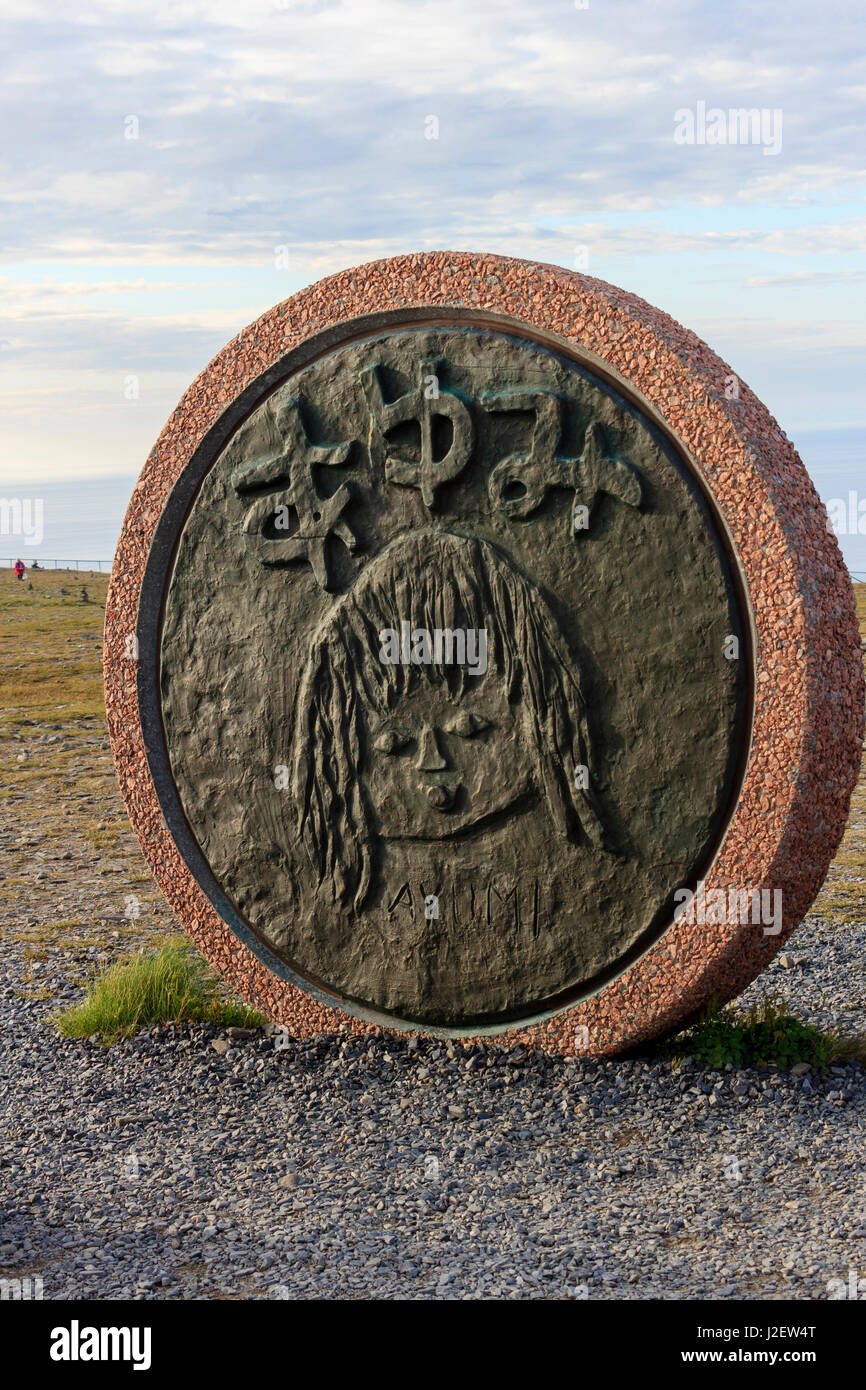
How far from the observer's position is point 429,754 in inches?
196

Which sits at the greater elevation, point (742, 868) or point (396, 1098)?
point (742, 868)

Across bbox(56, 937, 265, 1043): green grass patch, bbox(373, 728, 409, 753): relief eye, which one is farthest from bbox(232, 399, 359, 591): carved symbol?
bbox(56, 937, 265, 1043): green grass patch

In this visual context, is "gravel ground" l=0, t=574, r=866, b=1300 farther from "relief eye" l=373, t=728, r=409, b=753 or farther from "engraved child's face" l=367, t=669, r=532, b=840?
"relief eye" l=373, t=728, r=409, b=753

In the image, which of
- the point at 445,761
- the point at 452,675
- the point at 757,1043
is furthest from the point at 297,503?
the point at 757,1043

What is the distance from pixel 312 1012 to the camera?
A: 538cm

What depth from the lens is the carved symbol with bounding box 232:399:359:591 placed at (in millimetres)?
5113

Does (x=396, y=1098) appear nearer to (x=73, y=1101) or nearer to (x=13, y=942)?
(x=73, y=1101)

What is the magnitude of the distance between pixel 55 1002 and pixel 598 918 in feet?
9.58

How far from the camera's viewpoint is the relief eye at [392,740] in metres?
5.04

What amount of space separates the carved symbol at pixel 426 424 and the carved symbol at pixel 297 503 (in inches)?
7.9

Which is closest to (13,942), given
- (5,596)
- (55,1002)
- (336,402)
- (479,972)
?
(55,1002)

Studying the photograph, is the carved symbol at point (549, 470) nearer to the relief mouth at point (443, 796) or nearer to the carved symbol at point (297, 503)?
the carved symbol at point (297, 503)

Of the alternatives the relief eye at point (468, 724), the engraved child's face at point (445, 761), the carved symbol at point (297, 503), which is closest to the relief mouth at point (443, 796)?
the engraved child's face at point (445, 761)

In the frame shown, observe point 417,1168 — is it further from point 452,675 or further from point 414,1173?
point 452,675
